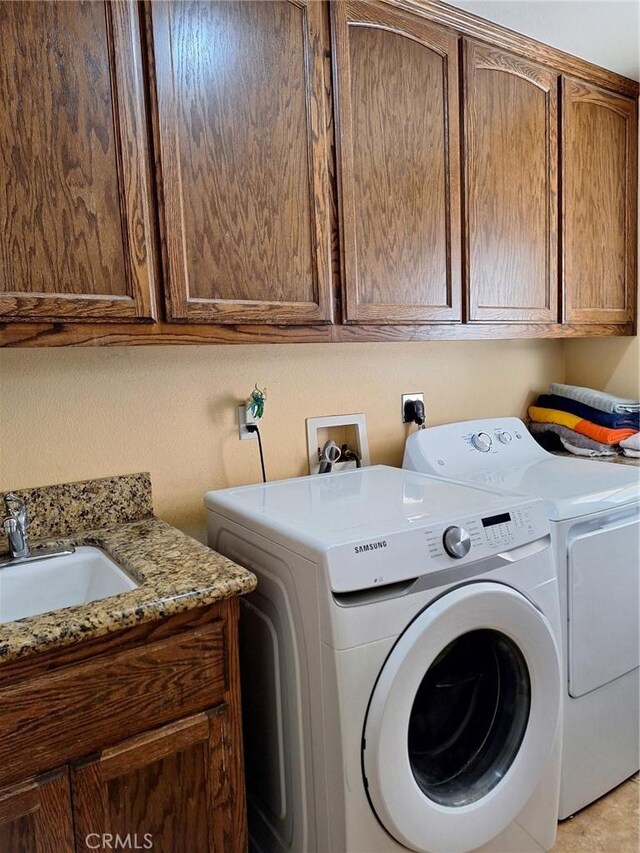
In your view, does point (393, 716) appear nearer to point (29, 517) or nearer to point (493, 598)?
point (493, 598)

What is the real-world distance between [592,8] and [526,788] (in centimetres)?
208

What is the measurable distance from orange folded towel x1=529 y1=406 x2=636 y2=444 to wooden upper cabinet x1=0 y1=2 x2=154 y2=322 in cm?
170

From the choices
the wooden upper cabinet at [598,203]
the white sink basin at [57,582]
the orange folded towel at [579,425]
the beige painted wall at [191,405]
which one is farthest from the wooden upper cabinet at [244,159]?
the orange folded towel at [579,425]

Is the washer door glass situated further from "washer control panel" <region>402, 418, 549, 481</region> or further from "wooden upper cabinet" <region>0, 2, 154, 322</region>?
"wooden upper cabinet" <region>0, 2, 154, 322</region>

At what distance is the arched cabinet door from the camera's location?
1456mm

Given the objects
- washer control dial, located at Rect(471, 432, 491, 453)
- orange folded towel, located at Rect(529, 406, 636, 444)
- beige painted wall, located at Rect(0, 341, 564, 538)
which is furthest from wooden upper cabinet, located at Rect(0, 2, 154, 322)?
orange folded towel, located at Rect(529, 406, 636, 444)

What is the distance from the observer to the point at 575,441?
7.23 ft

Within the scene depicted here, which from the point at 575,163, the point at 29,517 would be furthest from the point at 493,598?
the point at 575,163

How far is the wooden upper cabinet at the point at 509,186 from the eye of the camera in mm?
1691

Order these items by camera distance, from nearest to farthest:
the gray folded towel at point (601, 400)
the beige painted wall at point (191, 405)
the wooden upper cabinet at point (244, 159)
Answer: the wooden upper cabinet at point (244, 159)
the beige painted wall at point (191, 405)
the gray folded towel at point (601, 400)

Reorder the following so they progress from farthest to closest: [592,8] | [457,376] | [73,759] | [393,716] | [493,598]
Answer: [457,376] → [592,8] → [493,598] → [393,716] → [73,759]

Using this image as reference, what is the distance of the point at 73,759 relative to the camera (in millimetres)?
969

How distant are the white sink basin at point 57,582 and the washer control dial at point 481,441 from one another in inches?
50.8

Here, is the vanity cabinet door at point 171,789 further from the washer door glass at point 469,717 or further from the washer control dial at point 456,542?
the washer control dial at point 456,542
